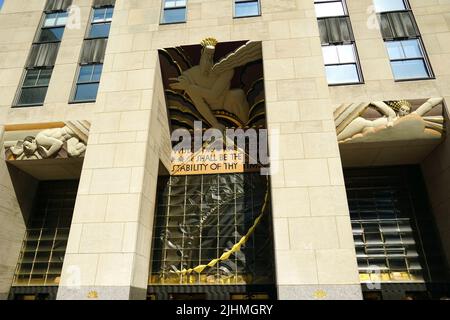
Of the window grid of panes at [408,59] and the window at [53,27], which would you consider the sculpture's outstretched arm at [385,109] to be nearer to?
the window grid of panes at [408,59]

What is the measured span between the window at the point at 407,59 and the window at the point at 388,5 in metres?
2.19

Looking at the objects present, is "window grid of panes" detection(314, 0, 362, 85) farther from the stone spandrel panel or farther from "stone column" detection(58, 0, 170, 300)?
the stone spandrel panel

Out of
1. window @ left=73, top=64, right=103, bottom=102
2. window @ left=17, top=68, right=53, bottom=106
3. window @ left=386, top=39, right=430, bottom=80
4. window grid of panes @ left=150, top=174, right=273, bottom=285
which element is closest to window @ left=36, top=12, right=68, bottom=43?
window @ left=17, top=68, right=53, bottom=106

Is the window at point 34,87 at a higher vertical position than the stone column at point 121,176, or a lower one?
higher

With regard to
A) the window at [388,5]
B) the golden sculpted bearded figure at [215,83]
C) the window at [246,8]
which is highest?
the window at [388,5]

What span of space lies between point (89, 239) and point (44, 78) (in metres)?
9.82

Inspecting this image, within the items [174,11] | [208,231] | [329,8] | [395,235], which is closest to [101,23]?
[174,11]

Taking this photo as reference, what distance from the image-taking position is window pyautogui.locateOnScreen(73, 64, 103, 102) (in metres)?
15.5

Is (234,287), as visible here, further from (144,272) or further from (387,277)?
(387,277)

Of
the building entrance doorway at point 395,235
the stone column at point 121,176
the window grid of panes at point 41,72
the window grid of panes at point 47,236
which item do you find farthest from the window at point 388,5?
the window grid of panes at point 47,236

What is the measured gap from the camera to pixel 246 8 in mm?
15633

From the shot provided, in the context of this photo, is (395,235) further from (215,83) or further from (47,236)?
(47,236)

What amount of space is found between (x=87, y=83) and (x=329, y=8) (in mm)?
12851

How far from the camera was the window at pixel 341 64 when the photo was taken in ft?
47.6
